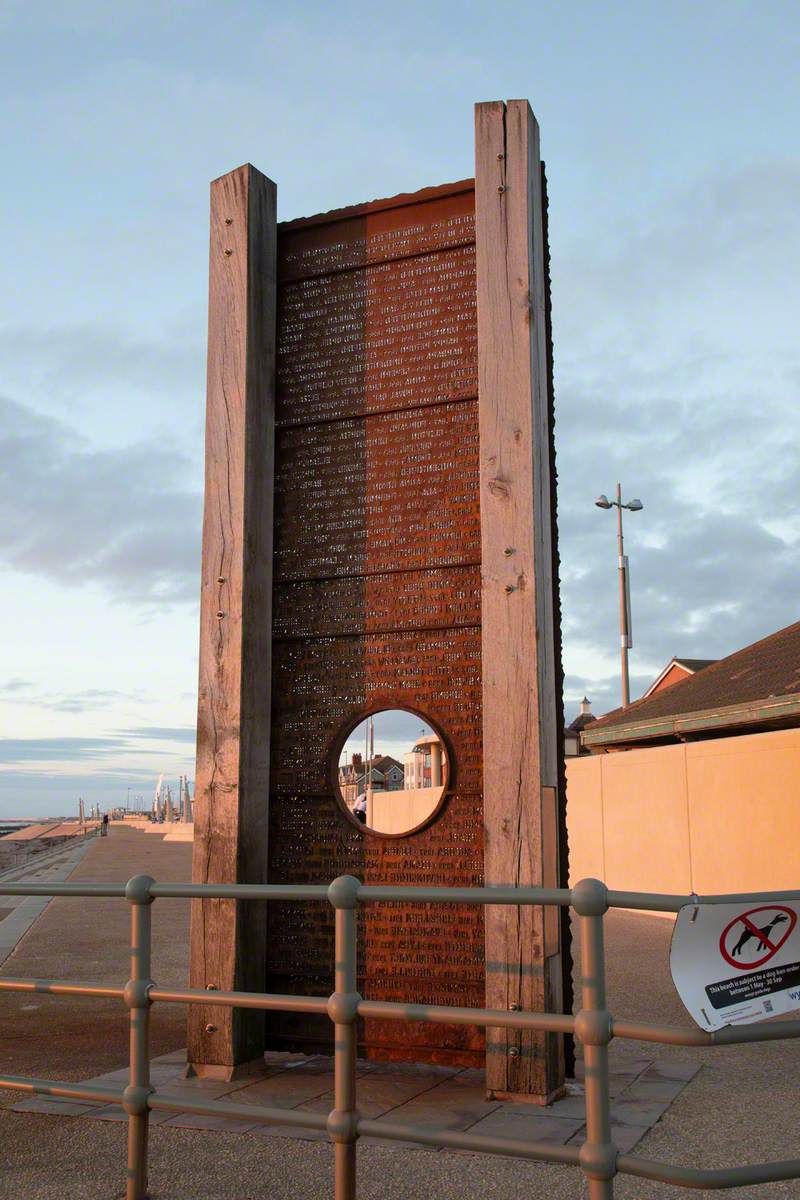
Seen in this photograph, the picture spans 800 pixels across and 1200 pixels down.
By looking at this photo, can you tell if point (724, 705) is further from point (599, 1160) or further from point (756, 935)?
point (599, 1160)

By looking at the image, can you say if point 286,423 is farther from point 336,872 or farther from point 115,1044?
point 115,1044

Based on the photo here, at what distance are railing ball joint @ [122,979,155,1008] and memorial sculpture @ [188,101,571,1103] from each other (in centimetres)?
167

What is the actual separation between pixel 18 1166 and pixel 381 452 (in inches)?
147

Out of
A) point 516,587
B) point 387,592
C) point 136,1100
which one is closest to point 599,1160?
point 136,1100

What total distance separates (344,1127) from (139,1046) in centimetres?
87

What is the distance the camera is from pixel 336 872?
223 inches

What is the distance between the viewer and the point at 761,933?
3270mm

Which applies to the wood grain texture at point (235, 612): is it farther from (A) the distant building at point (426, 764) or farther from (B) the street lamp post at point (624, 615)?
(B) the street lamp post at point (624, 615)

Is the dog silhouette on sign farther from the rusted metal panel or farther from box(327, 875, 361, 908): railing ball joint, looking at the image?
the rusted metal panel

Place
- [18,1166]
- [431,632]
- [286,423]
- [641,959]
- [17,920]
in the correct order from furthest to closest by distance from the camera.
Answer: [17,920] < [641,959] < [286,423] < [431,632] < [18,1166]

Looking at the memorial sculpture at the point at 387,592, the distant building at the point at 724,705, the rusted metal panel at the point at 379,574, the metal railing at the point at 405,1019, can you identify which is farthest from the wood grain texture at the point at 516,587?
the distant building at the point at 724,705

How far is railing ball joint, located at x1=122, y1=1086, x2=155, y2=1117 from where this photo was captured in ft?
12.3

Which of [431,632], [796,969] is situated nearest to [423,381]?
[431,632]

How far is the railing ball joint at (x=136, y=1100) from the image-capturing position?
375 cm
